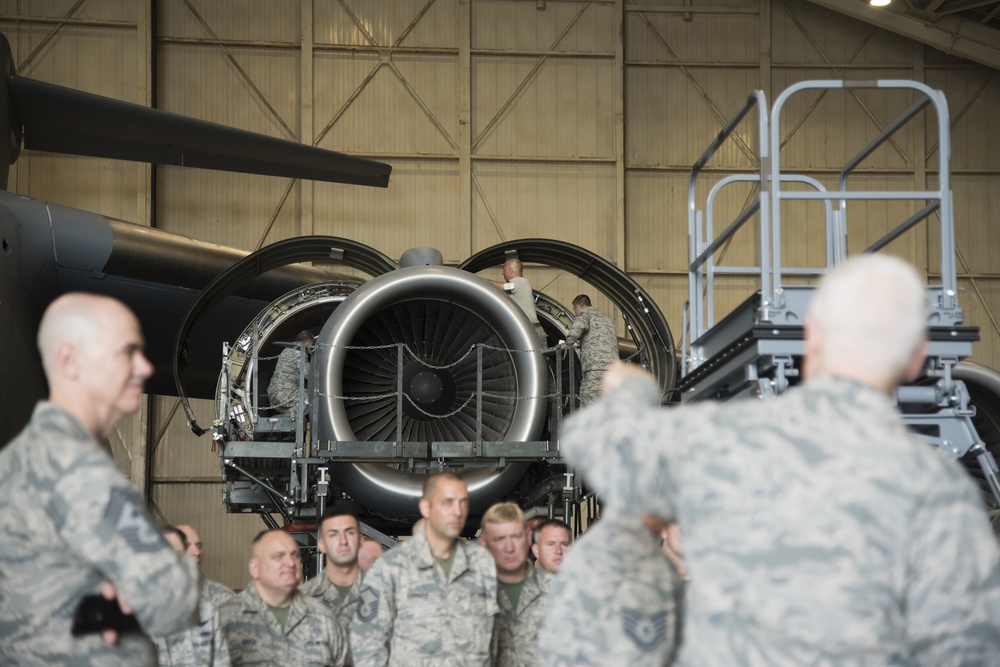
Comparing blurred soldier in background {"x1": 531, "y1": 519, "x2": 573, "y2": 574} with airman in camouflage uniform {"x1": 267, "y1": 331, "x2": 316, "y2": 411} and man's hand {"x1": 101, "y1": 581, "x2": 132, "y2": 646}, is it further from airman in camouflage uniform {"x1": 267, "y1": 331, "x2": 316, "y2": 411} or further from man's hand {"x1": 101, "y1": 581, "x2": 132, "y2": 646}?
airman in camouflage uniform {"x1": 267, "y1": 331, "x2": 316, "y2": 411}

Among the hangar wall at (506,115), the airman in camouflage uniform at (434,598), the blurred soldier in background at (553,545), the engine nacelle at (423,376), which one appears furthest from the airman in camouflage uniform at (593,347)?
the hangar wall at (506,115)

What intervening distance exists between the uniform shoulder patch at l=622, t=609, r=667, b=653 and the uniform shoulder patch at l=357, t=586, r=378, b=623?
2.41 metres

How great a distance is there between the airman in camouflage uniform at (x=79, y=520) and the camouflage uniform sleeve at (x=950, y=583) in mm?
1555

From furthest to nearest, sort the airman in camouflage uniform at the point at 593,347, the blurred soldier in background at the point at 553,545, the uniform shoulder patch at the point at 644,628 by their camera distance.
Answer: the airman in camouflage uniform at the point at 593,347
the blurred soldier in background at the point at 553,545
the uniform shoulder patch at the point at 644,628

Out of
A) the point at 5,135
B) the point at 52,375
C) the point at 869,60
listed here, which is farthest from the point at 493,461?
the point at 869,60

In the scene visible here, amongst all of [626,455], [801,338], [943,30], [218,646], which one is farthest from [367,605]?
[943,30]

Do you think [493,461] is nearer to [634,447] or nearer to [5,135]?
[5,135]

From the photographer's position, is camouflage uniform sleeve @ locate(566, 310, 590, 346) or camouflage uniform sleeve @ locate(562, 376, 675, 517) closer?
camouflage uniform sleeve @ locate(562, 376, 675, 517)

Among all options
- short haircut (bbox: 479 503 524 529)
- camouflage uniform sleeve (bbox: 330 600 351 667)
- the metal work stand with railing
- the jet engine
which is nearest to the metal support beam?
the jet engine

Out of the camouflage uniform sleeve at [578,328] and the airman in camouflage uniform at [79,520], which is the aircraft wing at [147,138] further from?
the airman in camouflage uniform at [79,520]

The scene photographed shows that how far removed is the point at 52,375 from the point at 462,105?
18.6 meters

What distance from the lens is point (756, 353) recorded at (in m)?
4.98

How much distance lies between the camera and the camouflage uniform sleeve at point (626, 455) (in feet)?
8.14

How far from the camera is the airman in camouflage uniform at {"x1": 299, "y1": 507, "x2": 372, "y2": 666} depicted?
22.6 ft
